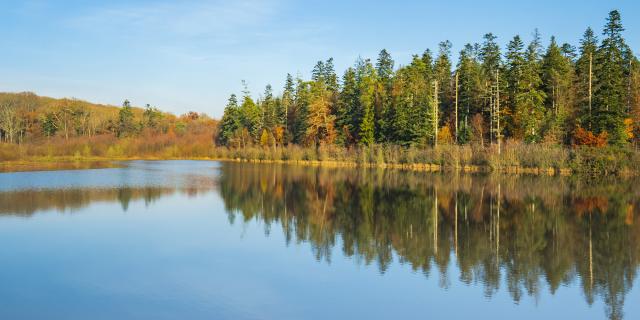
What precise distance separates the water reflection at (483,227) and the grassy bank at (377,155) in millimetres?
9239

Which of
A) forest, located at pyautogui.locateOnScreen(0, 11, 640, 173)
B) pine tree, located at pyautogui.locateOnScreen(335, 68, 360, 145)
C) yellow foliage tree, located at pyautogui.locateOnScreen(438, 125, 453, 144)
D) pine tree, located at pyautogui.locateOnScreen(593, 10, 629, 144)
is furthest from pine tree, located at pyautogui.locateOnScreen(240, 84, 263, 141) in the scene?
pine tree, located at pyautogui.locateOnScreen(593, 10, 629, 144)

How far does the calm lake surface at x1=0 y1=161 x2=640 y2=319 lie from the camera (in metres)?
9.23

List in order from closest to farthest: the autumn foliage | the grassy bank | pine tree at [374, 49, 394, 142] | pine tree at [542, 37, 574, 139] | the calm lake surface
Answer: the calm lake surface
the grassy bank
the autumn foliage
pine tree at [542, 37, 574, 139]
pine tree at [374, 49, 394, 142]

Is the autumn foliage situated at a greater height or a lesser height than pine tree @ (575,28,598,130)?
lesser

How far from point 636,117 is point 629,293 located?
42.7 meters

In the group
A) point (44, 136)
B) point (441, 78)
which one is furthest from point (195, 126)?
point (441, 78)

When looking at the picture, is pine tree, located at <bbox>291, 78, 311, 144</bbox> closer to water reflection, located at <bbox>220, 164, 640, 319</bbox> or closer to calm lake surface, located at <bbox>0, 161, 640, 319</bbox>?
water reflection, located at <bbox>220, 164, 640, 319</bbox>

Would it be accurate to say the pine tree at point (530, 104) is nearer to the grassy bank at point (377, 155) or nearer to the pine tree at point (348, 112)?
the grassy bank at point (377, 155)

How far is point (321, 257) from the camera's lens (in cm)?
1308

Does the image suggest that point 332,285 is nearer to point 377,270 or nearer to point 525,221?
point 377,270

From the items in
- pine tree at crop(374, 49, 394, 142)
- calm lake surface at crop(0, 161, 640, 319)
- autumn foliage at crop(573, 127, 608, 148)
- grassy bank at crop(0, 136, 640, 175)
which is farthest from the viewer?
pine tree at crop(374, 49, 394, 142)

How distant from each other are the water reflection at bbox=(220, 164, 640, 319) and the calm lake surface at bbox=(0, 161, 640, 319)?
0.07 meters

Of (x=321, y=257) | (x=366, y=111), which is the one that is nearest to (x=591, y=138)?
(x=366, y=111)

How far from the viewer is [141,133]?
98688mm
